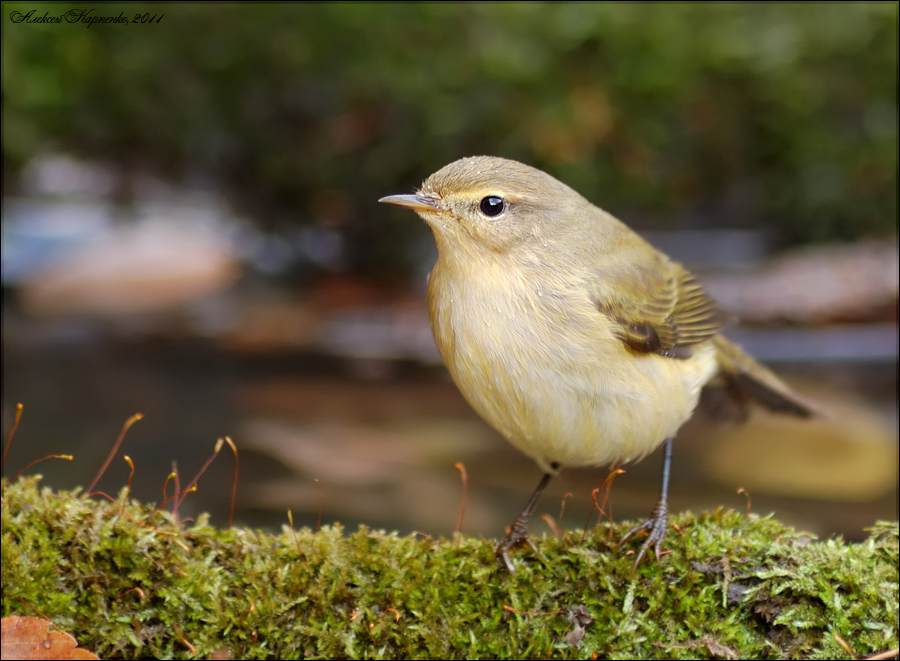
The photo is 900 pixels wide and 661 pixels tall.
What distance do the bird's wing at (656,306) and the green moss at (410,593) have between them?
68cm

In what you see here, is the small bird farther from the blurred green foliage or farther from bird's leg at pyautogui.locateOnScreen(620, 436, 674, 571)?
the blurred green foliage

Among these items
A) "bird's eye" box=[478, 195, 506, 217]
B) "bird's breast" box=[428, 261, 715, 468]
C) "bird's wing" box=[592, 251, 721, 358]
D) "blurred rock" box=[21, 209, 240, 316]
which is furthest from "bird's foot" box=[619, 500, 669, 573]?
"blurred rock" box=[21, 209, 240, 316]

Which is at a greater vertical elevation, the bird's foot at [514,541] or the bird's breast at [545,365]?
the bird's breast at [545,365]

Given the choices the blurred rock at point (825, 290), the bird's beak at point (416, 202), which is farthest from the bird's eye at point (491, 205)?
the blurred rock at point (825, 290)

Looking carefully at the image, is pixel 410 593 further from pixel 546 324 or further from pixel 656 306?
pixel 656 306

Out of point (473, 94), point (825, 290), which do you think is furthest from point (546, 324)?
point (825, 290)

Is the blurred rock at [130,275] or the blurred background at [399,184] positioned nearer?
the blurred background at [399,184]

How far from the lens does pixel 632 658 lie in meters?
2.41

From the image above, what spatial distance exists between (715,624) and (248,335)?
5.80 metres

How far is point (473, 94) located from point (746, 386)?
4085 mm

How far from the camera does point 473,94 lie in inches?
268

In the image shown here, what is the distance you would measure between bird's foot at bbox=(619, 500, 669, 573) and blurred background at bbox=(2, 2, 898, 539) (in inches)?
99.6

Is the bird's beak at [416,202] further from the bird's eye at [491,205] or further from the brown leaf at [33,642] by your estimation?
the brown leaf at [33,642]

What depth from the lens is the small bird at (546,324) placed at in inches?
99.3
